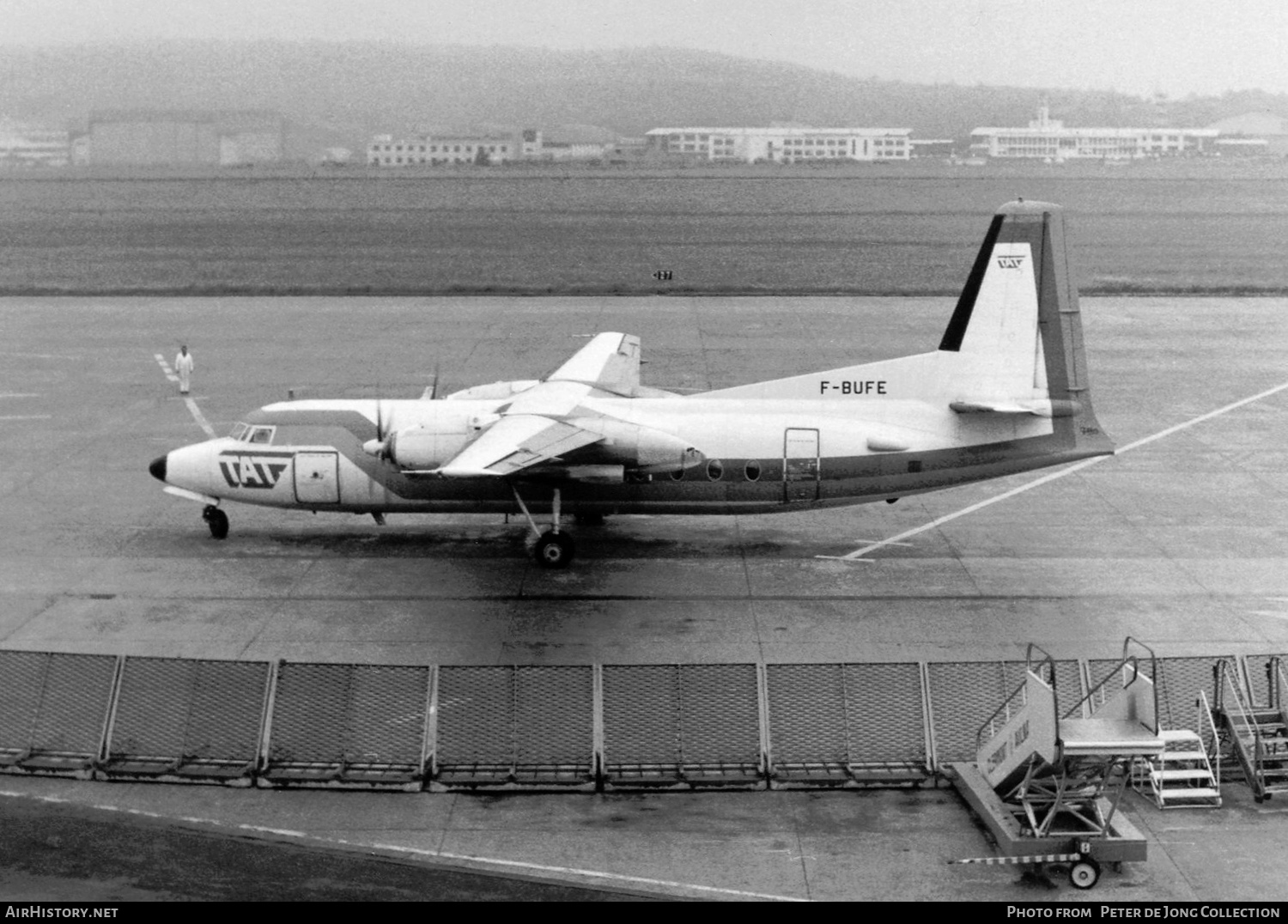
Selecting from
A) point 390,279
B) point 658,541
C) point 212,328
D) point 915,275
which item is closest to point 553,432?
point 658,541

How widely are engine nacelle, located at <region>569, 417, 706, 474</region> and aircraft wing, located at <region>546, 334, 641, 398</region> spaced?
14.2 ft

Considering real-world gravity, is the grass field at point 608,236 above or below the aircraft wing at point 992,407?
above

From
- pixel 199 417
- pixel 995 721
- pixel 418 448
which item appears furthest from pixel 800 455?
pixel 199 417

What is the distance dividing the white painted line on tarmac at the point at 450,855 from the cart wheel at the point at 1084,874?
3086 mm

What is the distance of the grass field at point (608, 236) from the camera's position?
77688 mm

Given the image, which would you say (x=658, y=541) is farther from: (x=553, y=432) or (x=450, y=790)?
(x=450, y=790)

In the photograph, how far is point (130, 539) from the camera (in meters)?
30.7

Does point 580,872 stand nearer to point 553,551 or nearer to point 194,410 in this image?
point 553,551

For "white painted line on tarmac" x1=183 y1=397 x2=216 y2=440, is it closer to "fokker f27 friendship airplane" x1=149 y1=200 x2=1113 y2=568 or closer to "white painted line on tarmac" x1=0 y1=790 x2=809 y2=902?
"fokker f27 friendship airplane" x1=149 y1=200 x2=1113 y2=568

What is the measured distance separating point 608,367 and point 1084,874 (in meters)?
19.7

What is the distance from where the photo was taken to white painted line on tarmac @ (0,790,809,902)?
53.4ft

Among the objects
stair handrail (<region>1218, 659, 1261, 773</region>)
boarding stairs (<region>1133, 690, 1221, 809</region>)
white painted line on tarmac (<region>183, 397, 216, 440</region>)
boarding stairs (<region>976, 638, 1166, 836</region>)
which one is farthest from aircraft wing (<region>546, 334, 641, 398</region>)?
boarding stairs (<region>976, 638, 1166, 836</region>)

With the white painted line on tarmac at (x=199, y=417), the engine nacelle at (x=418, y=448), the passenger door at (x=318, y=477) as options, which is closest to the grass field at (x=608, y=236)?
the white painted line on tarmac at (x=199, y=417)

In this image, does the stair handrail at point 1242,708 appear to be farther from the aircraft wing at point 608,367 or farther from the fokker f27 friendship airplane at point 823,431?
the aircraft wing at point 608,367
